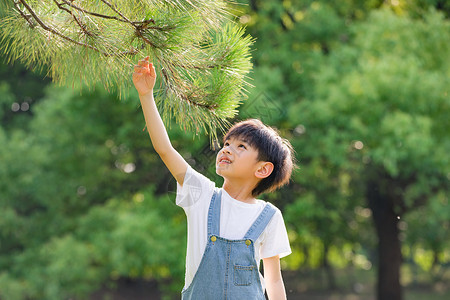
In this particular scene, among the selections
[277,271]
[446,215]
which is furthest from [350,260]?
[277,271]

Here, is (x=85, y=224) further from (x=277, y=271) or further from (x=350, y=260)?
(x=350, y=260)

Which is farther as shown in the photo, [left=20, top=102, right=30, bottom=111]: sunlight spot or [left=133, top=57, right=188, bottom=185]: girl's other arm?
[left=20, top=102, right=30, bottom=111]: sunlight spot

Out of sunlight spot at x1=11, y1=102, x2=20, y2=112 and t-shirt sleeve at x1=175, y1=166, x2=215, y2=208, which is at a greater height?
sunlight spot at x1=11, y1=102, x2=20, y2=112

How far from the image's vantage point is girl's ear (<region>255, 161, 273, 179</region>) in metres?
1.36

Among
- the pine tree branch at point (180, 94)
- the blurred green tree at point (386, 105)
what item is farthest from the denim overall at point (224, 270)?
the blurred green tree at point (386, 105)

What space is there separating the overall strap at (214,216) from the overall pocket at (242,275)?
9 centimetres

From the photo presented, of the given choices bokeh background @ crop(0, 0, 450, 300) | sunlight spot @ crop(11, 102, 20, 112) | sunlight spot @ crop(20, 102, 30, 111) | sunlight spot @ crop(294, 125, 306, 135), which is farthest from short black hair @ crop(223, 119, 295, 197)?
sunlight spot @ crop(20, 102, 30, 111)

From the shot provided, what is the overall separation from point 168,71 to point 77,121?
4.57 meters

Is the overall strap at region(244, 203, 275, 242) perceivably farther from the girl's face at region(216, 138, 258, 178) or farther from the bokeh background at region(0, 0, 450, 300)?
the bokeh background at region(0, 0, 450, 300)

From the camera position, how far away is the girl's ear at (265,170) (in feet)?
4.47

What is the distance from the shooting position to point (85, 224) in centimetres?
564

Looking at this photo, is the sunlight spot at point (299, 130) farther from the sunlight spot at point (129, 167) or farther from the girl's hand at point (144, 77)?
the girl's hand at point (144, 77)

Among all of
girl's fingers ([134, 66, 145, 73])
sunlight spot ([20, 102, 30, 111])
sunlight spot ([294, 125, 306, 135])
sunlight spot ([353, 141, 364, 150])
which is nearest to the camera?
girl's fingers ([134, 66, 145, 73])

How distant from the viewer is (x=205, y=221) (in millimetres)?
1296
